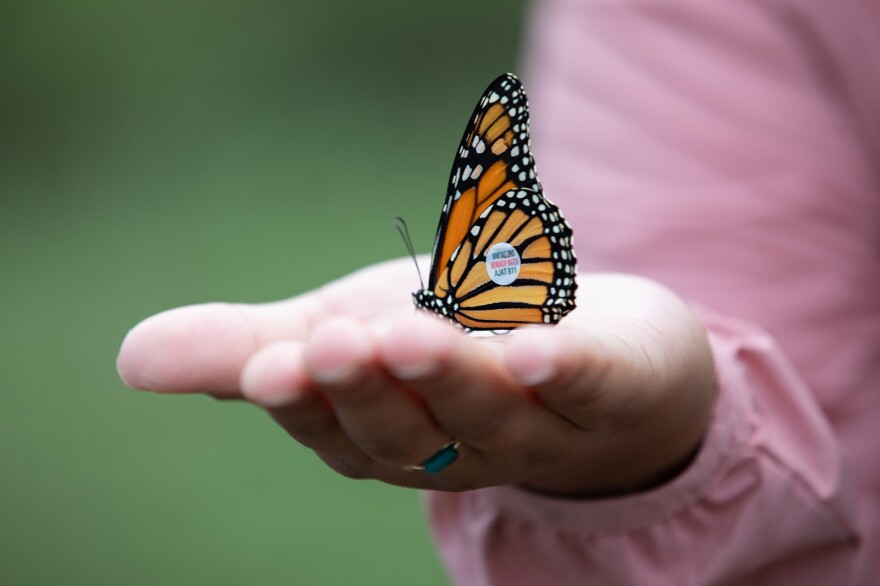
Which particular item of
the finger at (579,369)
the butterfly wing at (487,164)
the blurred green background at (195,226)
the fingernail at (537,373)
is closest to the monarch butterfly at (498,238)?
the butterfly wing at (487,164)

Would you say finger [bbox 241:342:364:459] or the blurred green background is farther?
the blurred green background

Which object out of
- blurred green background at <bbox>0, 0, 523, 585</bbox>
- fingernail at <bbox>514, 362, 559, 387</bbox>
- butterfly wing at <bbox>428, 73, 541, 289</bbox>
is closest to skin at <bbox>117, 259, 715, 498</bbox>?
fingernail at <bbox>514, 362, 559, 387</bbox>

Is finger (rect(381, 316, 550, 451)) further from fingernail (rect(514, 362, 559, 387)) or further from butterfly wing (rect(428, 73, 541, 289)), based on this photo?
butterfly wing (rect(428, 73, 541, 289))

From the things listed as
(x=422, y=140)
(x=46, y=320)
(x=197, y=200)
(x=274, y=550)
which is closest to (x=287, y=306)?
(x=274, y=550)

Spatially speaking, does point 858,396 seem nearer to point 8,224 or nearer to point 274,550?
point 274,550

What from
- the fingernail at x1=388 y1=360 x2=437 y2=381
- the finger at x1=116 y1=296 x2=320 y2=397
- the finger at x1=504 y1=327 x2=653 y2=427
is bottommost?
the finger at x1=504 y1=327 x2=653 y2=427

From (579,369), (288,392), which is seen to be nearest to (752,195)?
(579,369)

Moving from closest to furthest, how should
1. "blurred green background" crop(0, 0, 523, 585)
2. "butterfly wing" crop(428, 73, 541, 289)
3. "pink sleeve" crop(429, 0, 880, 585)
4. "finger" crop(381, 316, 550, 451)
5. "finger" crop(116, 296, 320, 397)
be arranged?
"finger" crop(381, 316, 550, 451) < "finger" crop(116, 296, 320, 397) < "butterfly wing" crop(428, 73, 541, 289) < "pink sleeve" crop(429, 0, 880, 585) < "blurred green background" crop(0, 0, 523, 585)

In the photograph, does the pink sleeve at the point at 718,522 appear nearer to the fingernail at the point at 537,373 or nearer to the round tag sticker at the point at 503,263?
the round tag sticker at the point at 503,263
